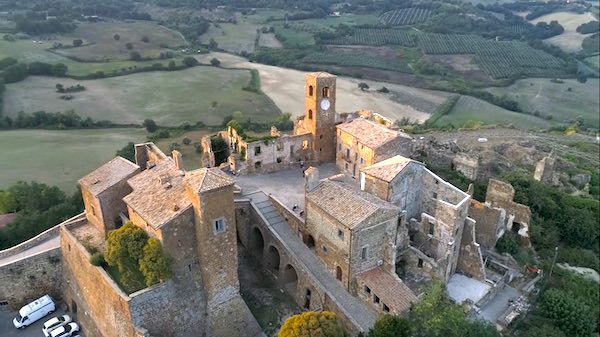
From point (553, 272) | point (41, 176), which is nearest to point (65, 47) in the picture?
point (41, 176)

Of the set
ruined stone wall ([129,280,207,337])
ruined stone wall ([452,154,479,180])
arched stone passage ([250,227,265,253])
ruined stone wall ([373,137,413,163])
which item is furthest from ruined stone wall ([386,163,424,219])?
ruined stone wall ([129,280,207,337])

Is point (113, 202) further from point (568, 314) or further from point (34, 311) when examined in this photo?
point (568, 314)

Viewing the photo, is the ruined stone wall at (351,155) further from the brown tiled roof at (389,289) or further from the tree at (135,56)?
the tree at (135,56)

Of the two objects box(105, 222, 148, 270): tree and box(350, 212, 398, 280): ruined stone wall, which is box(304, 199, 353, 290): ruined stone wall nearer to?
box(350, 212, 398, 280): ruined stone wall

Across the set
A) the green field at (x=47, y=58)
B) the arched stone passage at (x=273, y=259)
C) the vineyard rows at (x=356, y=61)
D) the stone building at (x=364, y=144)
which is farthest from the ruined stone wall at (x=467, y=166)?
the green field at (x=47, y=58)

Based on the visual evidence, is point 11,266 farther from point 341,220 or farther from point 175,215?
point 341,220

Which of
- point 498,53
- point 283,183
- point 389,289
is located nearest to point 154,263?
point 389,289
